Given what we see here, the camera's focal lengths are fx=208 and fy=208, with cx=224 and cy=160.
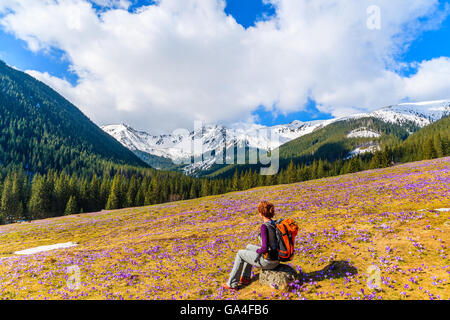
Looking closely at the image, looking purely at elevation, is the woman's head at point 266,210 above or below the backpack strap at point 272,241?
above

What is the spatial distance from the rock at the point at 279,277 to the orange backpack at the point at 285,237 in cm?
93

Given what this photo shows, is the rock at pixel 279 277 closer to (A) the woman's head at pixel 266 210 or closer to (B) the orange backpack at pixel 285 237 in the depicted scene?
(B) the orange backpack at pixel 285 237

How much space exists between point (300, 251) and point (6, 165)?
237022mm

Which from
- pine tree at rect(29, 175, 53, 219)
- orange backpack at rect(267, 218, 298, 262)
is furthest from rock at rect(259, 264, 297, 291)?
pine tree at rect(29, 175, 53, 219)

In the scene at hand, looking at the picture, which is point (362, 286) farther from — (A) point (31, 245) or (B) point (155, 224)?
(A) point (31, 245)

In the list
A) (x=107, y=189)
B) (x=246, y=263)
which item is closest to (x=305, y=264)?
(x=246, y=263)

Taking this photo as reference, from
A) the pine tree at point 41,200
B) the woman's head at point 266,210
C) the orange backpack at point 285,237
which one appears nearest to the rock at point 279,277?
the orange backpack at point 285,237

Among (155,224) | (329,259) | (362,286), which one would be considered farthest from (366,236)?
(155,224)

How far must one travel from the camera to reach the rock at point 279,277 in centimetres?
805

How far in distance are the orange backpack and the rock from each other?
0.93 m

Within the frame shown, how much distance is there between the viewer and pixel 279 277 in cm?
812

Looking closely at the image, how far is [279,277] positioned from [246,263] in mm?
1430

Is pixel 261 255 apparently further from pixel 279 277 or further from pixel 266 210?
pixel 266 210
